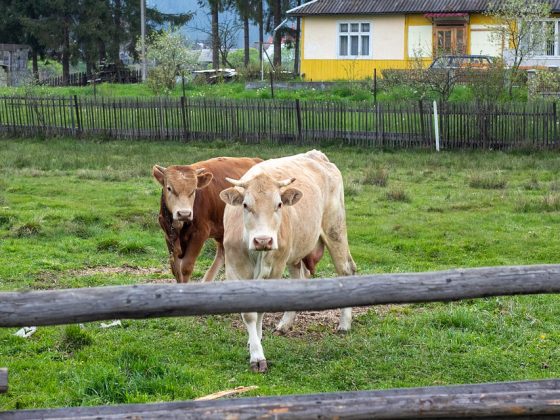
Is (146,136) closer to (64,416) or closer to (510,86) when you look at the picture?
(510,86)

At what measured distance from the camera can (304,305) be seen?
444cm

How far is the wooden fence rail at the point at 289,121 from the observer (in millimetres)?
22422

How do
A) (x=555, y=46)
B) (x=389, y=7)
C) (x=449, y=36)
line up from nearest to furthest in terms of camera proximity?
(x=555, y=46) → (x=389, y=7) → (x=449, y=36)

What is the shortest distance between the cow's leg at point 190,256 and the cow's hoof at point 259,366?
2.14m

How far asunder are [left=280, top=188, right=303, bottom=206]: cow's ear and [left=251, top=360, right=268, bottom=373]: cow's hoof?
120 centimetres

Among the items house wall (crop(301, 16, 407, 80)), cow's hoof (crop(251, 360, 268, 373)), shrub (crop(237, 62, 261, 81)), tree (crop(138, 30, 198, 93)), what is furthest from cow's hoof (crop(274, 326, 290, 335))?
shrub (crop(237, 62, 261, 81))

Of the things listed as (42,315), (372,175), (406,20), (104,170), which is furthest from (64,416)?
(406,20)

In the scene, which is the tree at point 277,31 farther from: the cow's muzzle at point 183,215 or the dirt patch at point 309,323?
the dirt patch at point 309,323

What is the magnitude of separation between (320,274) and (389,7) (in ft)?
104

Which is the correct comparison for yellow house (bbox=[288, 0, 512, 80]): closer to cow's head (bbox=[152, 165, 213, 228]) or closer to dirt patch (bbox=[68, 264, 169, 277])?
dirt patch (bbox=[68, 264, 169, 277])

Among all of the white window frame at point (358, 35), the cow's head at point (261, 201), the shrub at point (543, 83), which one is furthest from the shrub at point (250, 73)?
the cow's head at point (261, 201)

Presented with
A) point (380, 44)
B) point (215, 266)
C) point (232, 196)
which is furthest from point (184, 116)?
point (232, 196)

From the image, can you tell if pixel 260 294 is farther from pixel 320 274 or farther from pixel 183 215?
pixel 320 274

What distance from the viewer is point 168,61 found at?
41281 mm
